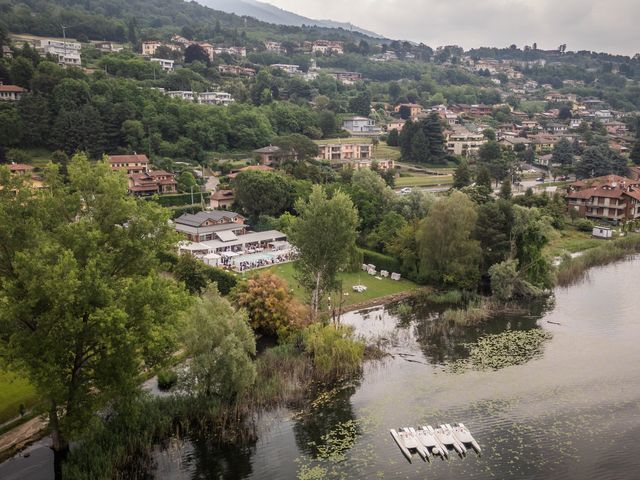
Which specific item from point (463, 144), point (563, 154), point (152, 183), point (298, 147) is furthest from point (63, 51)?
point (563, 154)

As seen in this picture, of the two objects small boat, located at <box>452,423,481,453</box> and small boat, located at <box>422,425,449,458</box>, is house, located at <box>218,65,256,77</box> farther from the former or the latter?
small boat, located at <box>452,423,481,453</box>

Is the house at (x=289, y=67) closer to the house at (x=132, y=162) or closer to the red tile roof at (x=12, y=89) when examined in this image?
the red tile roof at (x=12, y=89)

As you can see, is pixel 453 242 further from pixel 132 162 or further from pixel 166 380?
pixel 132 162

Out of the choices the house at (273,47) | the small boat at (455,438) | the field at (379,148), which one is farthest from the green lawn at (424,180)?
the house at (273,47)

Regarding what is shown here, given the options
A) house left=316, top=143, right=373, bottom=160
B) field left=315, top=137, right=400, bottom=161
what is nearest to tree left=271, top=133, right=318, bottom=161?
house left=316, top=143, right=373, bottom=160

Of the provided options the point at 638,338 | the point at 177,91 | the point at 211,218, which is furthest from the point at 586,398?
the point at 177,91

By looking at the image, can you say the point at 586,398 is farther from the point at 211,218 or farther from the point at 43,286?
the point at 211,218
